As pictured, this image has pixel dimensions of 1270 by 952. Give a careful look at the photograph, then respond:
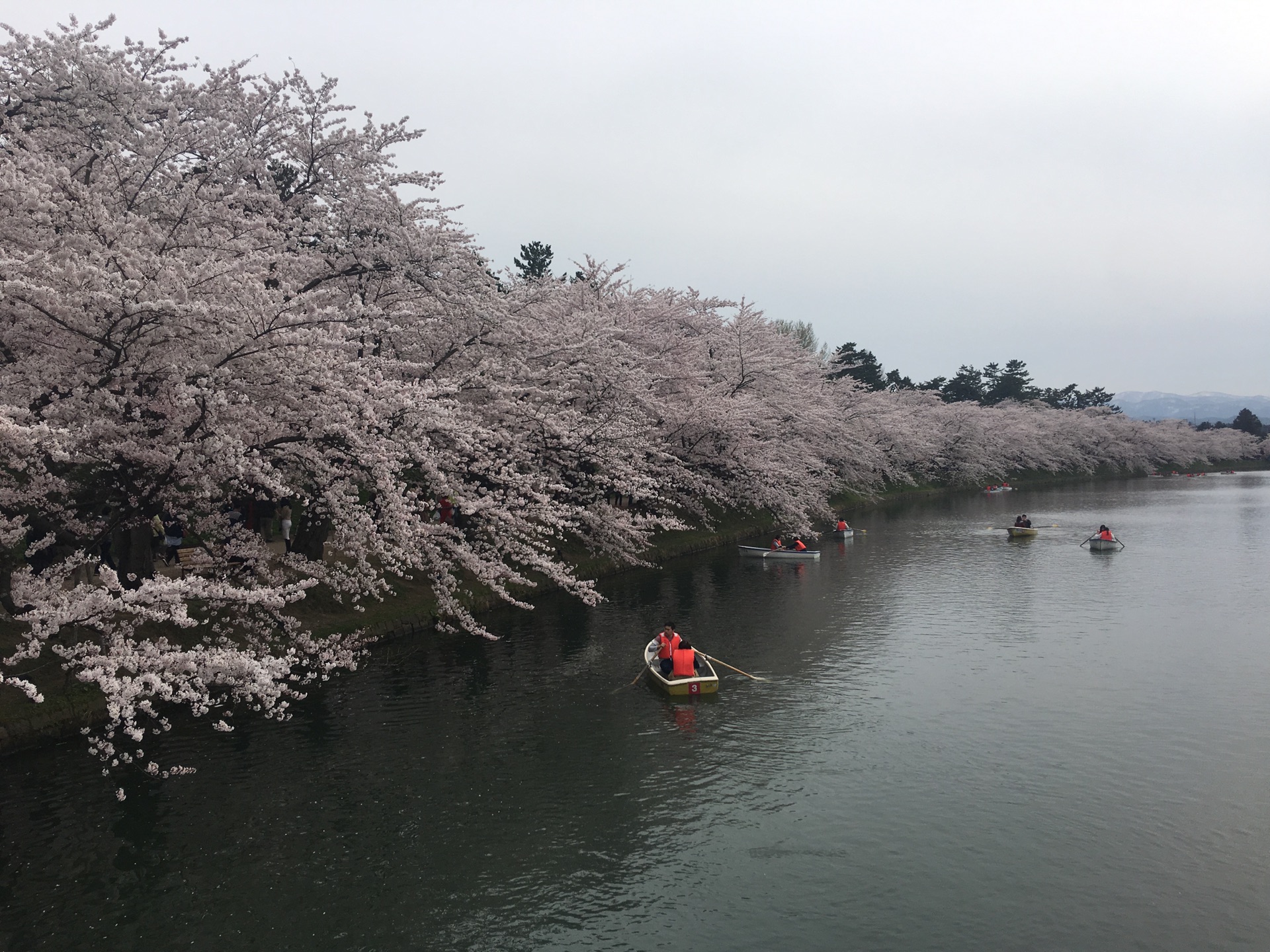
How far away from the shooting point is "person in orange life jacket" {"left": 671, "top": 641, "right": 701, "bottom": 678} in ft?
68.8

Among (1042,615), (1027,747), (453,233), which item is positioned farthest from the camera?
(1042,615)

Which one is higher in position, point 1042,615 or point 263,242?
point 263,242

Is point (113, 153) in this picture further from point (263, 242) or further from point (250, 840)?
point (250, 840)

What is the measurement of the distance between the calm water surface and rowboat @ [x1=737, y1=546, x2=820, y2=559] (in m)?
15.9

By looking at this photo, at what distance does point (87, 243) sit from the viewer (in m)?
15.6

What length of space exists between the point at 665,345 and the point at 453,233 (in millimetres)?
17686

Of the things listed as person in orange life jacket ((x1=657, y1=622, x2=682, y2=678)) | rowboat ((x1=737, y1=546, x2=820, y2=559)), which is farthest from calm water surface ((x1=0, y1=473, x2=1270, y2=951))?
rowboat ((x1=737, y1=546, x2=820, y2=559))

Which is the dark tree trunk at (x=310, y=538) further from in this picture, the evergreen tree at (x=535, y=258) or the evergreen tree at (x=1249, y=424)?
→ the evergreen tree at (x=1249, y=424)

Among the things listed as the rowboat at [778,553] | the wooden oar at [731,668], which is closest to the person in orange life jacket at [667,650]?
the wooden oar at [731,668]

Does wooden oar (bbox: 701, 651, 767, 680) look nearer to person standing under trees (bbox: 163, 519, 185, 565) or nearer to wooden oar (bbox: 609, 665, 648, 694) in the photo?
wooden oar (bbox: 609, 665, 648, 694)

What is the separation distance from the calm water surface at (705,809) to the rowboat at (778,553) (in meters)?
15.9

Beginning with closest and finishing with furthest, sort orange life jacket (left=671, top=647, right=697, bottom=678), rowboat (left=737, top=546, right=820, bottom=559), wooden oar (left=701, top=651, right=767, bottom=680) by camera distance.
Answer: orange life jacket (left=671, top=647, right=697, bottom=678) < wooden oar (left=701, top=651, right=767, bottom=680) < rowboat (left=737, top=546, right=820, bottom=559)

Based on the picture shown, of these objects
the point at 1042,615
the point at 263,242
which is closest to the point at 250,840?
the point at 263,242

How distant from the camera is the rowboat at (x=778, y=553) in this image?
4256 cm
